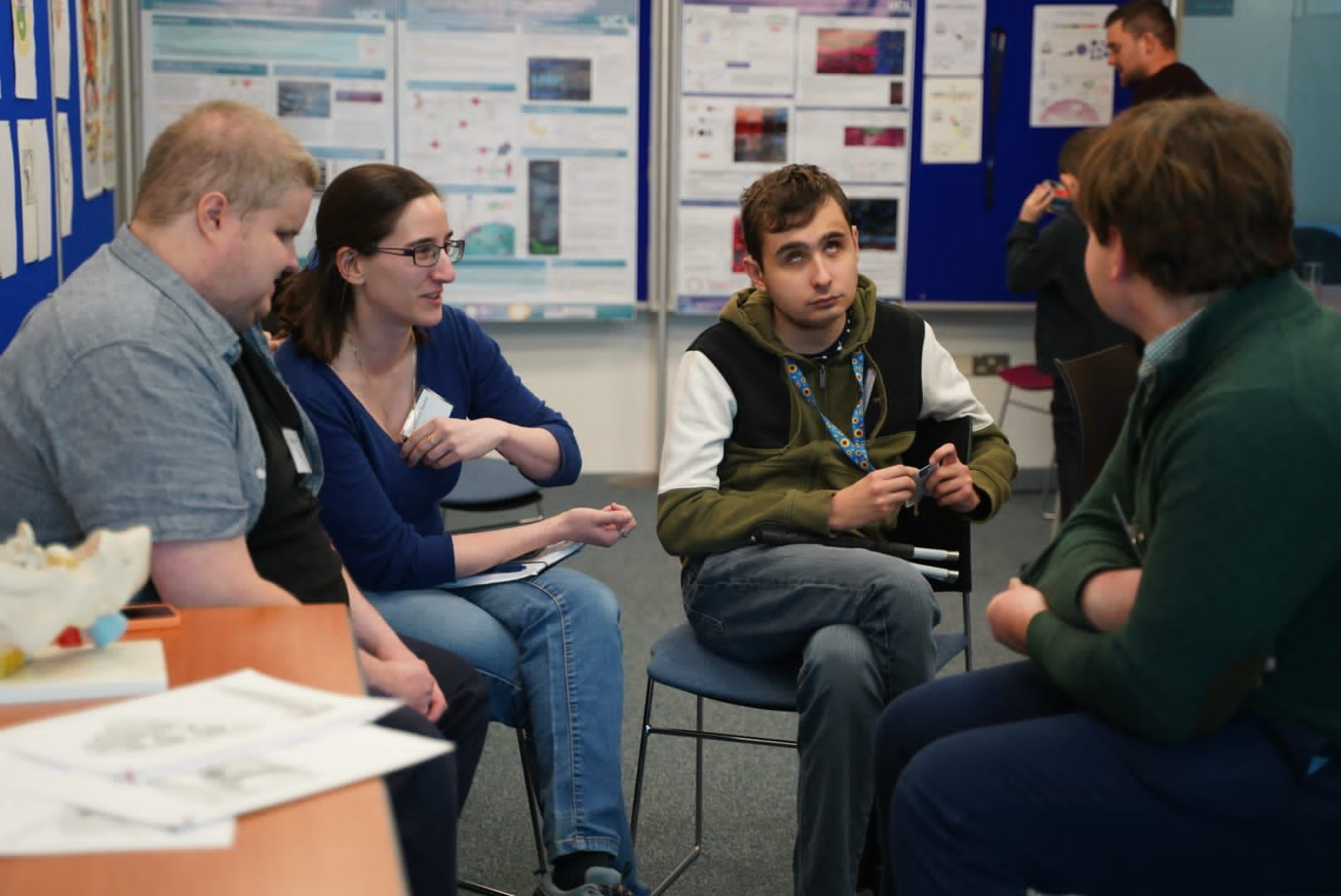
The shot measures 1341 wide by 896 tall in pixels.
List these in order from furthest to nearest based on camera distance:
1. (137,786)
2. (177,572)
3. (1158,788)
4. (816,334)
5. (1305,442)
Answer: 1. (816,334)
2. (177,572)
3. (1158,788)
4. (1305,442)
5. (137,786)

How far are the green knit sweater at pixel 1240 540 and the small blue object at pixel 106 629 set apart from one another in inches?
37.9

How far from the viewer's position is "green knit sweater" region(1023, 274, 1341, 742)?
4.53 feet

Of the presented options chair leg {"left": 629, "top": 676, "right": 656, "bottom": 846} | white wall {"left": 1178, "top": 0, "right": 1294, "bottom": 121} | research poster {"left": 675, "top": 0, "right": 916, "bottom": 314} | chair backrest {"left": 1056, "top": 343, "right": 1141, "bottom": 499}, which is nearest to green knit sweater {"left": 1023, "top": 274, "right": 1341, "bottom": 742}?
chair leg {"left": 629, "top": 676, "right": 656, "bottom": 846}

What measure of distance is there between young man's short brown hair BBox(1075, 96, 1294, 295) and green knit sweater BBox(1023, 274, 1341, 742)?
0.13ft

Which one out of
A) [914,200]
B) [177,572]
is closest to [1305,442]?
[177,572]

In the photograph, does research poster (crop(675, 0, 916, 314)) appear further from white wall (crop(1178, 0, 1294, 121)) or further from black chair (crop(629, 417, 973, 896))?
black chair (crop(629, 417, 973, 896))

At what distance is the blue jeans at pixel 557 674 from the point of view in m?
2.18

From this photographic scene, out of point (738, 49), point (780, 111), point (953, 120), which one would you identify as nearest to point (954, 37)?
point (953, 120)

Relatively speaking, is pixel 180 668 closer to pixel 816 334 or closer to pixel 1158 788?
pixel 1158 788

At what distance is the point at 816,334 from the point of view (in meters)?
2.45

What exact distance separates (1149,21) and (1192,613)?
158 inches

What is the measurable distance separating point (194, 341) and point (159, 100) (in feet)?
12.6

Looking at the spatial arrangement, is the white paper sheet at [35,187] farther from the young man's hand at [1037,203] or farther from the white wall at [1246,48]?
the white wall at [1246,48]

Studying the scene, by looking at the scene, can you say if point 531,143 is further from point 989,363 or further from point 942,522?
point 942,522
